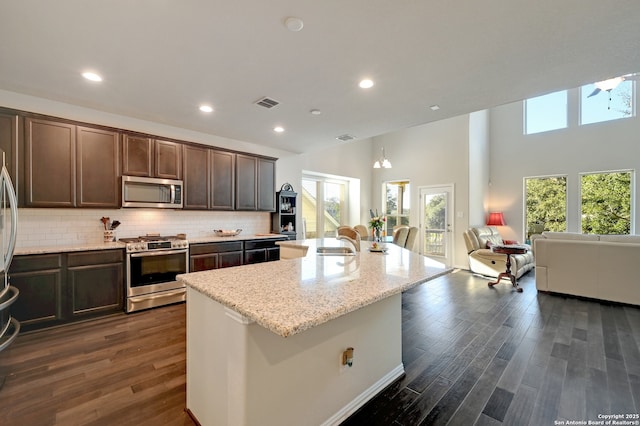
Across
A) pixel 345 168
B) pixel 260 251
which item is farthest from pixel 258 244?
pixel 345 168

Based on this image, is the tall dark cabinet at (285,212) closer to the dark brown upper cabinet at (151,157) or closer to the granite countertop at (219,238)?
the granite countertop at (219,238)

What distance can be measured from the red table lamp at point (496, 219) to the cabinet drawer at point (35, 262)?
8.36 metres

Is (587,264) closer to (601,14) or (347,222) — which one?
(601,14)

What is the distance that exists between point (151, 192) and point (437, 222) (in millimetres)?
6292

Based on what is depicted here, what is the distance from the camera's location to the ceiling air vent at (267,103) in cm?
319

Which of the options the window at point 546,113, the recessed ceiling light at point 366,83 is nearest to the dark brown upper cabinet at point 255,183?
the recessed ceiling light at point 366,83

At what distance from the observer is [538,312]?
11.6 ft

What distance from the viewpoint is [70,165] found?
3180 millimetres

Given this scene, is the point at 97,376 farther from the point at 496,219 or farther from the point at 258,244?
the point at 496,219

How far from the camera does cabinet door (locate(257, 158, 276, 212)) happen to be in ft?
16.8

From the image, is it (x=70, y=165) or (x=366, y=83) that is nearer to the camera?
(x=366, y=83)

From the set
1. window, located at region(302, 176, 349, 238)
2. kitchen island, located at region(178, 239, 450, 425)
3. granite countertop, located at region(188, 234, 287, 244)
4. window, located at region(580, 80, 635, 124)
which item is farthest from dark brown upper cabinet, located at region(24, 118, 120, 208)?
window, located at region(580, 80, 635, 124)

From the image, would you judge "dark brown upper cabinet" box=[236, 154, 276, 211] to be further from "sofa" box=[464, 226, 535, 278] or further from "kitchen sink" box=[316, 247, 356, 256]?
"sofa" box=[464, 226, 535, 278]

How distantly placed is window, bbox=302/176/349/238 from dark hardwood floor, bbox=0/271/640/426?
155 inches
